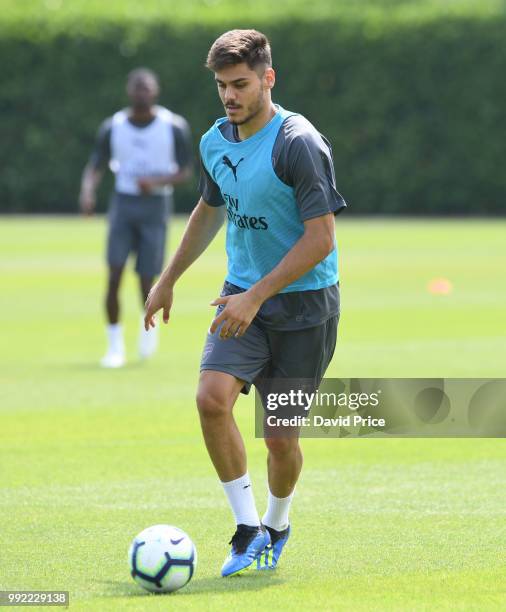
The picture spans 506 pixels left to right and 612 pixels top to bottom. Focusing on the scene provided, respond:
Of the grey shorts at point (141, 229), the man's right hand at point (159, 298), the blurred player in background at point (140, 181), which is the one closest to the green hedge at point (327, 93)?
the blurred player in background at point (140, 181)

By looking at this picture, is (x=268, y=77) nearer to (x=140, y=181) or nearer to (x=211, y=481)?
(x=211, y=481)

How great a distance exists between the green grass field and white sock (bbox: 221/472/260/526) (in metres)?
0.24

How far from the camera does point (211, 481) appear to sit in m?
8.43

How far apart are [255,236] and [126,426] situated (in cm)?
418

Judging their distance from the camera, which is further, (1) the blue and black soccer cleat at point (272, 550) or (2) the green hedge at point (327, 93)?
(2) the green hedge at point (327, 93)

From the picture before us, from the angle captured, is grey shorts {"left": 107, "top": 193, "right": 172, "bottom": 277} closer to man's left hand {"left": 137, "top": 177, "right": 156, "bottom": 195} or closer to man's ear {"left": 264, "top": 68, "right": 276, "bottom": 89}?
man's left hand {"left": 137, "top": 177, "right": 156, "bottom": 195}

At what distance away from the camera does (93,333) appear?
16078 mm

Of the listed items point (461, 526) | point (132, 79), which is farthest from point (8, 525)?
point (132, 79)

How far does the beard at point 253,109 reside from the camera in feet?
20.3

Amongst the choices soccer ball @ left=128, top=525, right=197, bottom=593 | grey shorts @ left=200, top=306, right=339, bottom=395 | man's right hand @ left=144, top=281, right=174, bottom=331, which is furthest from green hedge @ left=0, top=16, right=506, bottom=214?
soccer ball @ left=128, top=525, right=197, bottom=593

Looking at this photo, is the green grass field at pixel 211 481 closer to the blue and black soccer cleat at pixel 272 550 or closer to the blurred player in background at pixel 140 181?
the blue and black soccer cleat at pixel 272 550

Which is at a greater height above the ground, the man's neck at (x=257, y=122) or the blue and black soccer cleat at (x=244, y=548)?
the man's neck at (x=257, y=122)

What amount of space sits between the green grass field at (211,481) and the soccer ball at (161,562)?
0.08 metres

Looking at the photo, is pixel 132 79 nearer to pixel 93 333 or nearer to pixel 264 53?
pixel 93 333
